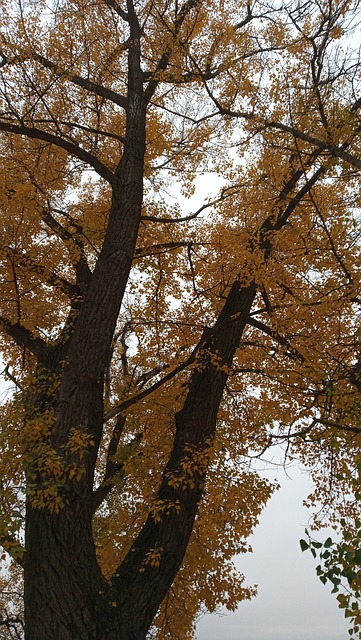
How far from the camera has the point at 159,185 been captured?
9.87m

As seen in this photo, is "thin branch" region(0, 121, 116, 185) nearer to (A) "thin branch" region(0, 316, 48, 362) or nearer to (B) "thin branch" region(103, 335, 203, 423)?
(A) "thin branch" region(0, 316, 48, 362)

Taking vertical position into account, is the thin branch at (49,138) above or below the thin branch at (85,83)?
below

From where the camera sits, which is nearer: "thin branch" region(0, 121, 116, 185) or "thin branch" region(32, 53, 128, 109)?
"thin branch" region(0, 121, 116, 185)

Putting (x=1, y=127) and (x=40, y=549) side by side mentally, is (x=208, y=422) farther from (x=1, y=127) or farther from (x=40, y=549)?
(x=1, y=127)

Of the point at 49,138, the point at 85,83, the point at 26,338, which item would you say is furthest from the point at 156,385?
the point at 85,83

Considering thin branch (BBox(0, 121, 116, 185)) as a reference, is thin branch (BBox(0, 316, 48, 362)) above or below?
below

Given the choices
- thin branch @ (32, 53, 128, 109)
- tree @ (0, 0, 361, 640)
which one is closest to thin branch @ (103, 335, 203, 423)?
tree @ (0, 0, 361, 640)

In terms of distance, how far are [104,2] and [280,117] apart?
13.9ft

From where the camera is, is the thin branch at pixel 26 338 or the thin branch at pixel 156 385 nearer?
the thin branch at pixel 156 385

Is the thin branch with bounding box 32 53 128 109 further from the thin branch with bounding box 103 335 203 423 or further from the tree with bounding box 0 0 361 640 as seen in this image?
the thin branch with bounding box 103 335 203 423

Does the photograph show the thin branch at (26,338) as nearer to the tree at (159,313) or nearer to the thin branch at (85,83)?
the tree at (159,313)

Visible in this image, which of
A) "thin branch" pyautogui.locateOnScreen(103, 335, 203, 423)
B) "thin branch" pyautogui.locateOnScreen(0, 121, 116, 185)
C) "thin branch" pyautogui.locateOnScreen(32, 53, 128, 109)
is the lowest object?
"thin branch" pyautogui.locateOnScreen(103, 335, 203, 423)

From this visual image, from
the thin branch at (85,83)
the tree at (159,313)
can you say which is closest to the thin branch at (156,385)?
the tree at (159,313)

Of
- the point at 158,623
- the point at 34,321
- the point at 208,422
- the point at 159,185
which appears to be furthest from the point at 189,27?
the point at 158,623
